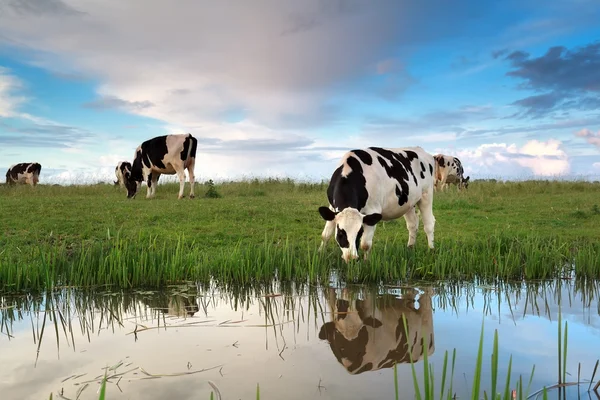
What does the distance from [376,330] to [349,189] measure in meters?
3.58

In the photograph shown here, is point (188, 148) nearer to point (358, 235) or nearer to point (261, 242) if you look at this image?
point (261, 242)

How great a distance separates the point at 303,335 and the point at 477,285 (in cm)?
334

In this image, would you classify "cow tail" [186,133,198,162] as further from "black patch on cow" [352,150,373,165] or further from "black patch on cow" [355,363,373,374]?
"black patch on cow" [355,363,373,374]

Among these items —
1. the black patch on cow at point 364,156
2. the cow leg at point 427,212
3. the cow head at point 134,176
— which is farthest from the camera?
the cow head at point 134,176

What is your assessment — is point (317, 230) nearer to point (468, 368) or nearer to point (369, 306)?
point (369, 306)

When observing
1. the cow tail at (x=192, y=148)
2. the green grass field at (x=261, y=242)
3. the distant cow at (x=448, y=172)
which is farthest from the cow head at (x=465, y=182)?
the cow tail at (x=192, y=148)

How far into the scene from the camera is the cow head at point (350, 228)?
293 inches

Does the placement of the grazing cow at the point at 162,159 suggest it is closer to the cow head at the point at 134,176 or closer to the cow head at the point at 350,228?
the cow head at the point at 134,176

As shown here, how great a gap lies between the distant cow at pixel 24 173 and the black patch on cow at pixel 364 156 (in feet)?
102

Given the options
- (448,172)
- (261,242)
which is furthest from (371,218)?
(448,172)

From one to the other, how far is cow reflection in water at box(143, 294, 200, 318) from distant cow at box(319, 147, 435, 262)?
2.40 m

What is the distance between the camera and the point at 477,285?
7.05 metres

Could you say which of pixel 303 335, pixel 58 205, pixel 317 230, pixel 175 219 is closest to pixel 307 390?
pixel 303 335

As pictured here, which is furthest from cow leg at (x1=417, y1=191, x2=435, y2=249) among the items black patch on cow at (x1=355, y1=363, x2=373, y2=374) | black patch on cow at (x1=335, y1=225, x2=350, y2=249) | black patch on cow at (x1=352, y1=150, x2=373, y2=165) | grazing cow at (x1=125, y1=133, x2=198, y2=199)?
grazing cow at (x1=125, y1=133, x2=198, y2=199)
